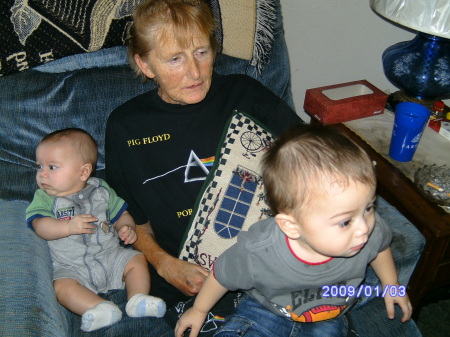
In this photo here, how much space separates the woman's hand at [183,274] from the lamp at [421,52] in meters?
1.03

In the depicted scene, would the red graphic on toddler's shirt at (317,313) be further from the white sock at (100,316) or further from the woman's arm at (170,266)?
the white sock at (100,316)

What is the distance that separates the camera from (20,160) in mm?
1480

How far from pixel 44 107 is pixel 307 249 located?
97 centimetres

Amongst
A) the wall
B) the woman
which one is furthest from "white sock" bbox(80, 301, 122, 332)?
the wall

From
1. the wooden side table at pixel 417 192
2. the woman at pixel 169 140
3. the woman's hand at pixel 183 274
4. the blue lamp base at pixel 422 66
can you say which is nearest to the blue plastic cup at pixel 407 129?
the wooden side table at pixel 417 192

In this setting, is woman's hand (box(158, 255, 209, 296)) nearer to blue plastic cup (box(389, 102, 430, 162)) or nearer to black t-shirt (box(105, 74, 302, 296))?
black t-shirt (box(105, 74, 302, 296))

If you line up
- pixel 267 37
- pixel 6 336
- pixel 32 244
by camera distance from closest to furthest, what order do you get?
1. pixel 6 336
2. pixel 32 244
3. pixel 267 37

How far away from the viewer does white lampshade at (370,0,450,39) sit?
1.39 m

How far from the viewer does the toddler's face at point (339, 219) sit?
2.95 ft

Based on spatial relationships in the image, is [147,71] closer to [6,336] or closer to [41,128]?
[41,128]

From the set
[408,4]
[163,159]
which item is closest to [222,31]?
[163,159]

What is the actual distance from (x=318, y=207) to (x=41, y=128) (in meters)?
0.99

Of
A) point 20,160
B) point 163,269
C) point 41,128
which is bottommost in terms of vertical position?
point 163,269

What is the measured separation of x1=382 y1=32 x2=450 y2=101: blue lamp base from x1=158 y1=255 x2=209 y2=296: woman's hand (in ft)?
3.57
